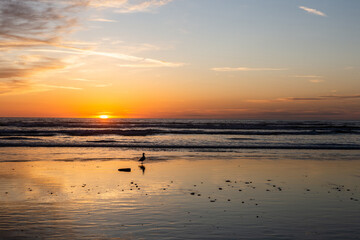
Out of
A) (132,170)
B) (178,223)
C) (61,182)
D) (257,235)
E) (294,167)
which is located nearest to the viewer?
(257,235)

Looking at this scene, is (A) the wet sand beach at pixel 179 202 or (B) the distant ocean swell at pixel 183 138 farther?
(B) the distant ocean swell at pixel 183 138

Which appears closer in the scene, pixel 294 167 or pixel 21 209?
pixel 21 209

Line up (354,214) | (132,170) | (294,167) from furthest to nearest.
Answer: (294,167) < (132,170) < (354,214)

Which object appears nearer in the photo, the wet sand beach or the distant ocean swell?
the wet sand beach

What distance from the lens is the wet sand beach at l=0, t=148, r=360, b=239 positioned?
814 centimetres

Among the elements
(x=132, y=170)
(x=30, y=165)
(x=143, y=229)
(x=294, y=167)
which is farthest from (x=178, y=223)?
(x=30, y=165)

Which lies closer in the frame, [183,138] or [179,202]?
[179,202]

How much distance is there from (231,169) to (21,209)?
1090 centimetres

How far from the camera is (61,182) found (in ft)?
46.0

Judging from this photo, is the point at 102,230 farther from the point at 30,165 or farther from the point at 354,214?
the point at 30,165

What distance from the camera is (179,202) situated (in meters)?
10.8

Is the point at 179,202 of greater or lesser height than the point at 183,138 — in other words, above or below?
above

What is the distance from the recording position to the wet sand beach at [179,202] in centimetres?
814

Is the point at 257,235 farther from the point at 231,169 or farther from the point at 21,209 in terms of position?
the point at 231,169
